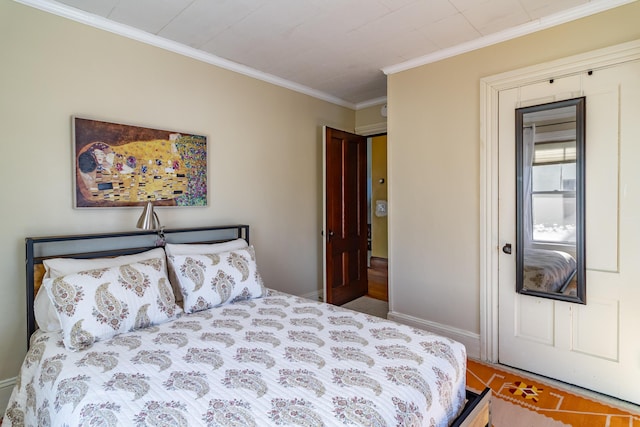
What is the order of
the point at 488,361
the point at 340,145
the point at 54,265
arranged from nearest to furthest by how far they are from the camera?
the point at 54,265 < the point at 488,361 < the point at 340,145

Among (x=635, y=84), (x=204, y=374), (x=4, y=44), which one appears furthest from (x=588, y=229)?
(x=4, y=44)

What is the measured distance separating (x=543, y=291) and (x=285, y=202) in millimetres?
2464

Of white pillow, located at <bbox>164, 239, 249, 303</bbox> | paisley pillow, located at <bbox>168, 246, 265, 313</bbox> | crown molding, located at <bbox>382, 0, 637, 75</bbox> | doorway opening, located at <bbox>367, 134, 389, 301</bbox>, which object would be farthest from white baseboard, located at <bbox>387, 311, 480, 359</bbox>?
doorway opening, located at <bbox>367, 134, 389, 301</bbox>

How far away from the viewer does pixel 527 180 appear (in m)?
2.46

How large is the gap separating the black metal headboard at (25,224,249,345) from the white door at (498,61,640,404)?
8.87 feet

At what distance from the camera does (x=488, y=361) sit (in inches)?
106

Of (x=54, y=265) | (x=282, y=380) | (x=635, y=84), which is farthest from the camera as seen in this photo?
(x=635, y=84)

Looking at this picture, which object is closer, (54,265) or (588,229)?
(54,265)

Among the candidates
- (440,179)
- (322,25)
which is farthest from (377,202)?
(322,25)

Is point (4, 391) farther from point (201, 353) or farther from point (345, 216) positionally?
point (345, 216)

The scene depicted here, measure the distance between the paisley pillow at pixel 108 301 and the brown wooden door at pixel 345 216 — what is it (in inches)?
76.8

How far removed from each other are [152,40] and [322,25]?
4.37 ft

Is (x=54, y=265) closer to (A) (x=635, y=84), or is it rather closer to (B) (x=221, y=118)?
(B) (x=221, y=118)

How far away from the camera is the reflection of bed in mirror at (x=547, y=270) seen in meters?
2.32
